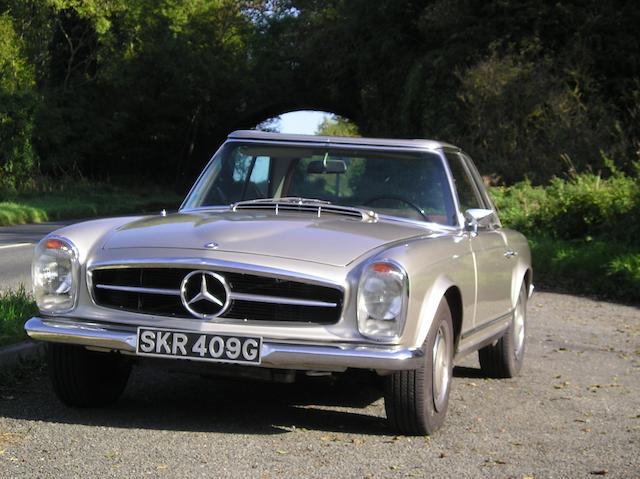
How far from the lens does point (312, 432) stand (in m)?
5.74

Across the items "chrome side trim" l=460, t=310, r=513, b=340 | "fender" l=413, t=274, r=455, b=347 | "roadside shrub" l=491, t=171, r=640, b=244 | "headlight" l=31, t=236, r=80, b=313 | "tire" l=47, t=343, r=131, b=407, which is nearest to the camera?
"fender" l=413, t=274, r=455, b=347

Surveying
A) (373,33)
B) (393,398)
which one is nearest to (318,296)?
(393,398)

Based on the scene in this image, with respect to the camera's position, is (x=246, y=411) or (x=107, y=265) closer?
(x=107, y=265)

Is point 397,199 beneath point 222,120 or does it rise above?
above

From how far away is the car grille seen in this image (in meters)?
5.43

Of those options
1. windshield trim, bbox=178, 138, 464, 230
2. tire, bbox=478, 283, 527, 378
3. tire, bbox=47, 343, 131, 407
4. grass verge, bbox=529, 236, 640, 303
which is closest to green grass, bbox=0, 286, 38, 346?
tire, bbox=47, 343, 131, 407

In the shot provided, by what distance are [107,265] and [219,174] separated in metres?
1.69

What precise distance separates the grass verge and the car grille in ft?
33.3

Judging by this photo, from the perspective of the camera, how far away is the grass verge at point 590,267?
49.8 feet

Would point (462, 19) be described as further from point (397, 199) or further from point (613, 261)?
point (397, 199)

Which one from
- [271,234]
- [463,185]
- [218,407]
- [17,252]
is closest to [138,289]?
[271,234]

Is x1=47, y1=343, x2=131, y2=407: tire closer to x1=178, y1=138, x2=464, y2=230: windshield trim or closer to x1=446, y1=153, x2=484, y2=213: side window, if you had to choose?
x1=178, y1=138, x2=464, y2=230: windshield trim

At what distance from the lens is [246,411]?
6266 mm

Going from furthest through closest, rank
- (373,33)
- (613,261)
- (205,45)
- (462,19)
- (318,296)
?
(205,45)
(373,33)
(462,19)
(613,261)
(318,296)
